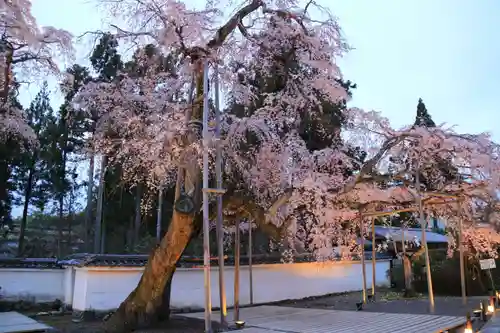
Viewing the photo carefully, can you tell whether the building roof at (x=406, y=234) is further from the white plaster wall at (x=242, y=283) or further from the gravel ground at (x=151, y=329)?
the gravel ground at (x=151, y=329)

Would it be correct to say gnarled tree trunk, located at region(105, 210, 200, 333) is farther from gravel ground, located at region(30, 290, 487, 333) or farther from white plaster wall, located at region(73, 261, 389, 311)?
white plaster wall, located at region(73, 261, 389, 311)

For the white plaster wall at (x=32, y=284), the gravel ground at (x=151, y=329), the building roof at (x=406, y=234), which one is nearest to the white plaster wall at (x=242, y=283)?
the gravel ground at (x=151, y=329)

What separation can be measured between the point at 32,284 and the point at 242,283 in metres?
5.74

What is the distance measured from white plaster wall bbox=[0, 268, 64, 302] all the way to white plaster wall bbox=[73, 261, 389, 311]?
1.31 meters

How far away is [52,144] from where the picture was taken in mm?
18031

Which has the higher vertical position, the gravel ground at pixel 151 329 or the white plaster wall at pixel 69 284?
the white plaster wall at pixel 69 284

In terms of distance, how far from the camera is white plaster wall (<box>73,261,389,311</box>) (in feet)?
33.4

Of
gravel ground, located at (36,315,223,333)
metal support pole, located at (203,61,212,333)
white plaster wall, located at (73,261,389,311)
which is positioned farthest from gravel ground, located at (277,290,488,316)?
metal support pole, located at (203,61,212,333)

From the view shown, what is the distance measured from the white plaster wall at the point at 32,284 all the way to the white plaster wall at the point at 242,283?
1.31m

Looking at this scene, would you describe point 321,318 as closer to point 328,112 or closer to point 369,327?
point 369,327

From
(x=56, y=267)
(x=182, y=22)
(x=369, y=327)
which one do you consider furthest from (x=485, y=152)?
(x=56, y=267)

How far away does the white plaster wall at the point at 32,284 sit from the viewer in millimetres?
11164

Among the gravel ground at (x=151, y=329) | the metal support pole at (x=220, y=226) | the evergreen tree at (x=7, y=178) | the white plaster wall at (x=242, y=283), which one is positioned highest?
the evergreen tree at (x=7, y=178)

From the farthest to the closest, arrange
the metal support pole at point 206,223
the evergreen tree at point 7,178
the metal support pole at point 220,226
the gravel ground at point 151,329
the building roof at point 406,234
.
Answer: the building roof at point 406,234, the evergreen tree at point 7,178, the gravel ground at point 151,329, the metal support pole at point 220,226, the metal support pole at point 206,223
